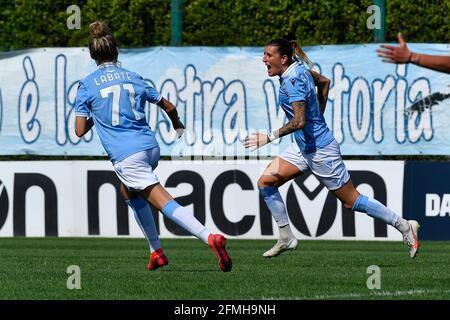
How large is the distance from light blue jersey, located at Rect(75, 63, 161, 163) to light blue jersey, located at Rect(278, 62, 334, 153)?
178 centimetres

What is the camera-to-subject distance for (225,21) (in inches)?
682

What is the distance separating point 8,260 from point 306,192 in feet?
17.6

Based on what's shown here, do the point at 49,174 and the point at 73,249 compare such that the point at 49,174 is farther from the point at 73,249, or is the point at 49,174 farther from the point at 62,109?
the point at 73,249

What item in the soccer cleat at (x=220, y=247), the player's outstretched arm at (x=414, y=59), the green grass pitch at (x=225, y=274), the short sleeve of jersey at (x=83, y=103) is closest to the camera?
the player's outstretched arm at (x=414, y=59)

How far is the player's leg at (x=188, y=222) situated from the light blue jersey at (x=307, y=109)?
196 centimetres

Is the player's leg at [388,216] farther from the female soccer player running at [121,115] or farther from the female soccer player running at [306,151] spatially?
the female soccer player running at [121,115]

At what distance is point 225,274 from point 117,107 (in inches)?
64.4

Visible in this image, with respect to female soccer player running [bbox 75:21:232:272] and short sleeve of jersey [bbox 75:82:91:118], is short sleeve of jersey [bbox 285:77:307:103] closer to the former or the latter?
female soccer player running [bbox 75:21:232:272]

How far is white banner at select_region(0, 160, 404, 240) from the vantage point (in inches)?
635

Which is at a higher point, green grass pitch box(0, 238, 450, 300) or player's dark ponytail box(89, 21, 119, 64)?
player's dark ponytail box(89, 21, 119, 64)

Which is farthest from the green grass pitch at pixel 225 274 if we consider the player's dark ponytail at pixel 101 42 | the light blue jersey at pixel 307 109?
the player's dark ponytail at pixel 101 42

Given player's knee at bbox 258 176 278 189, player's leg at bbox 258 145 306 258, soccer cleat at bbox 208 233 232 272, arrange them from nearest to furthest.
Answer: soccer cleat at bbox 208 233 232 272 < player's leg at bbox 258 145 306 258 < player's knee at bbox 258 176 278 189

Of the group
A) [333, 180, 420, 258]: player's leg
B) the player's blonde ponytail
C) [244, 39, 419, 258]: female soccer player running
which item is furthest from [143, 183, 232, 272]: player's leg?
the player's blonde ponytail

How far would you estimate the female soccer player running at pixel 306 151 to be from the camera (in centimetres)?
1119
